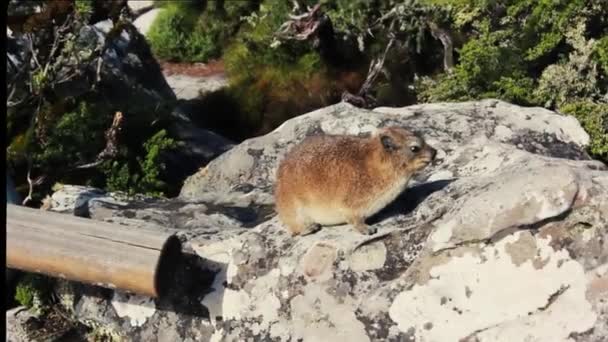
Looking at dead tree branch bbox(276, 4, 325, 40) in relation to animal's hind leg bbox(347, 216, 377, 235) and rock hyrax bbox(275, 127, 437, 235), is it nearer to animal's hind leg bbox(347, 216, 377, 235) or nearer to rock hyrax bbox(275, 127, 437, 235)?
rock hyrax bbox(275, 127, 437, 235)

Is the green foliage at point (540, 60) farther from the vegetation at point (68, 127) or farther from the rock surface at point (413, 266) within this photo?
the vegetation at point (68, 127)

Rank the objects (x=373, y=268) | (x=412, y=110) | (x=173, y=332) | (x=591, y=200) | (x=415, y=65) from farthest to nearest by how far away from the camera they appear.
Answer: (x=415, y=65) → (x=412, y=110) → (x=173, y=332) → (x=373, y=268) → (x=591, y=200)

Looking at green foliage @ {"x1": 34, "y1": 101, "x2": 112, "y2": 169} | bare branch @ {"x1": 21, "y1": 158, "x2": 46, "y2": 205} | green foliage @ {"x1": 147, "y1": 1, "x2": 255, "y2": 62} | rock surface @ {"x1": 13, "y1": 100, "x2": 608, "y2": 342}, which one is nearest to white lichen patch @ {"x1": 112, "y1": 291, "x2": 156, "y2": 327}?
rock surface @ {"x1": 13, "y1": 100, "x2": 608, "y2": 342}

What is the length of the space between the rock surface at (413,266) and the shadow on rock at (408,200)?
0.01 metres

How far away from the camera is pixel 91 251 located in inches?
244

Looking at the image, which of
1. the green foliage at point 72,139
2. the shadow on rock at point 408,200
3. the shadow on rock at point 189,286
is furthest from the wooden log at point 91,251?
the green foliage at point 72,139

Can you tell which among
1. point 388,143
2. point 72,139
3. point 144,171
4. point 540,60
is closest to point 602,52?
point 540,60

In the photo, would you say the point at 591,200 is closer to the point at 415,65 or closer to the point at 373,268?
the point at 373,268

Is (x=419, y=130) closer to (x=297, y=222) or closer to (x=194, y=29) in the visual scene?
(x=297, y=222)

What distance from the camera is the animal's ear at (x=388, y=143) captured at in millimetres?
6172

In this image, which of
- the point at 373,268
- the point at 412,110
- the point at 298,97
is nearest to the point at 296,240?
the point at 373,268

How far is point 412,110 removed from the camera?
877 centimetres

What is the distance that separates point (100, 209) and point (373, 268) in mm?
2551

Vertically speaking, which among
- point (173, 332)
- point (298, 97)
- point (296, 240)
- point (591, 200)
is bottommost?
point (298, 97)
